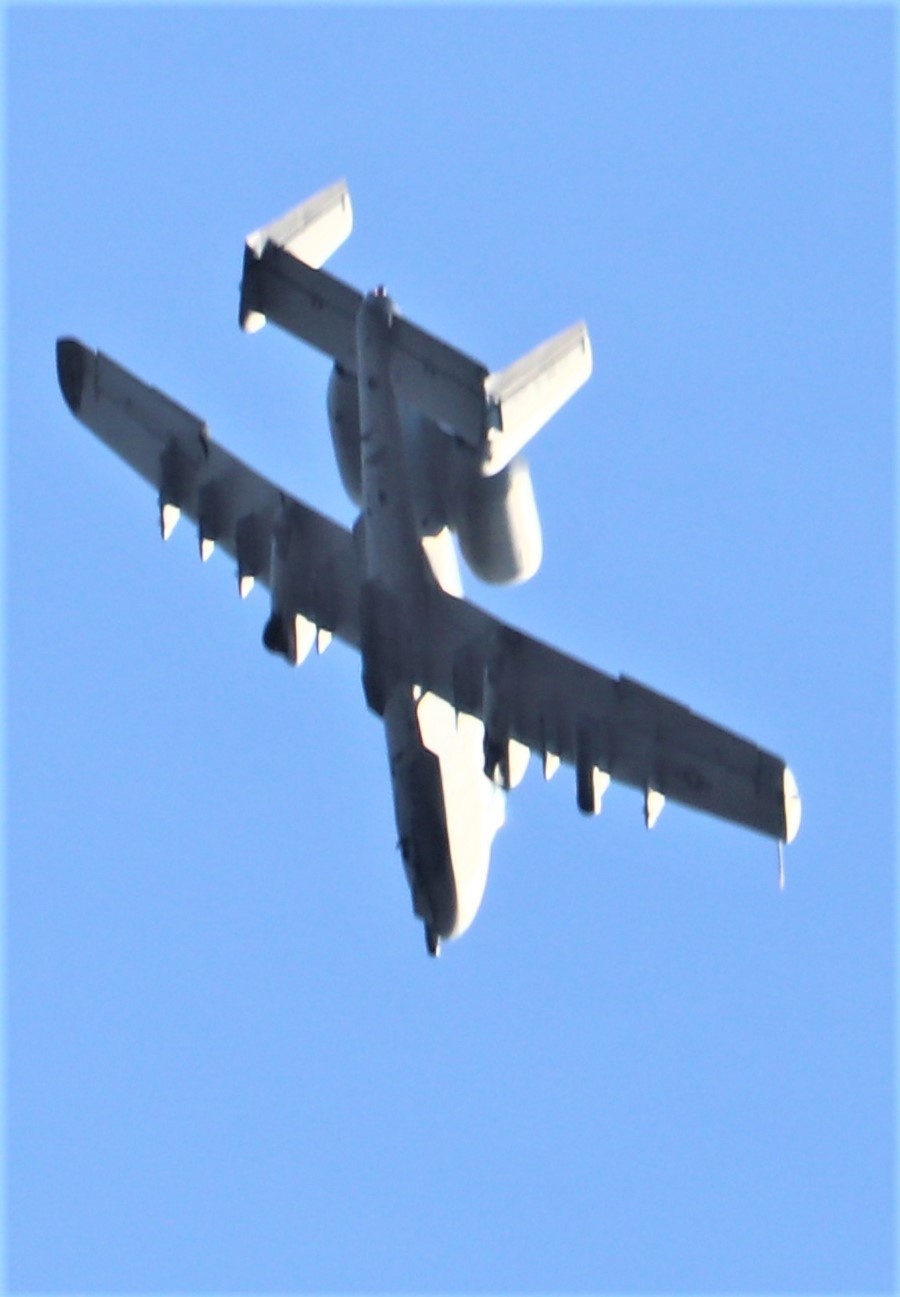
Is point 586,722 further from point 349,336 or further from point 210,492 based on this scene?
point 210,492

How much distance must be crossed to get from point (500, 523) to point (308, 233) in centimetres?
520

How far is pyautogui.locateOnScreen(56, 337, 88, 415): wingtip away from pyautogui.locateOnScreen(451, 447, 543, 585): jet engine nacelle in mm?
7287

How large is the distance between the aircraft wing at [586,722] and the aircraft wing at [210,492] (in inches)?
69.4

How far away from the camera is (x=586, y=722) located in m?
44.1

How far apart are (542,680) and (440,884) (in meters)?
3.01

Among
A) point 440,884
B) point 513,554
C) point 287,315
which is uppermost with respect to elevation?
point 287,315

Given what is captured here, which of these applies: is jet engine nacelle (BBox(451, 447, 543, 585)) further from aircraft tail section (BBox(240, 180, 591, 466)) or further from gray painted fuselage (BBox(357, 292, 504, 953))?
gray painted fuselage (BBox(357, 292, 504, 953))

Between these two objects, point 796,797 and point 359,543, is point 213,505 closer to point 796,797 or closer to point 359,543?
point 359,543

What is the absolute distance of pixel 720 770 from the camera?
4331 cm

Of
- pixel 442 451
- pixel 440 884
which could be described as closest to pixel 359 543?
pixel 442 451

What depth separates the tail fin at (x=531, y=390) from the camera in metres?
Result: 42.7

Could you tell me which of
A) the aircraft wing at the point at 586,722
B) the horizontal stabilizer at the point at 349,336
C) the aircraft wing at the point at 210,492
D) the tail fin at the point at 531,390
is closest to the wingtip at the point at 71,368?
the aircraft wing at the point at 210,492

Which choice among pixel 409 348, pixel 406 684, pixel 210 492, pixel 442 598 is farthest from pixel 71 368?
pixel 406 684

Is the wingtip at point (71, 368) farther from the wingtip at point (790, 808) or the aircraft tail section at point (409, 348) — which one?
the wingtip at point (790, 808)
